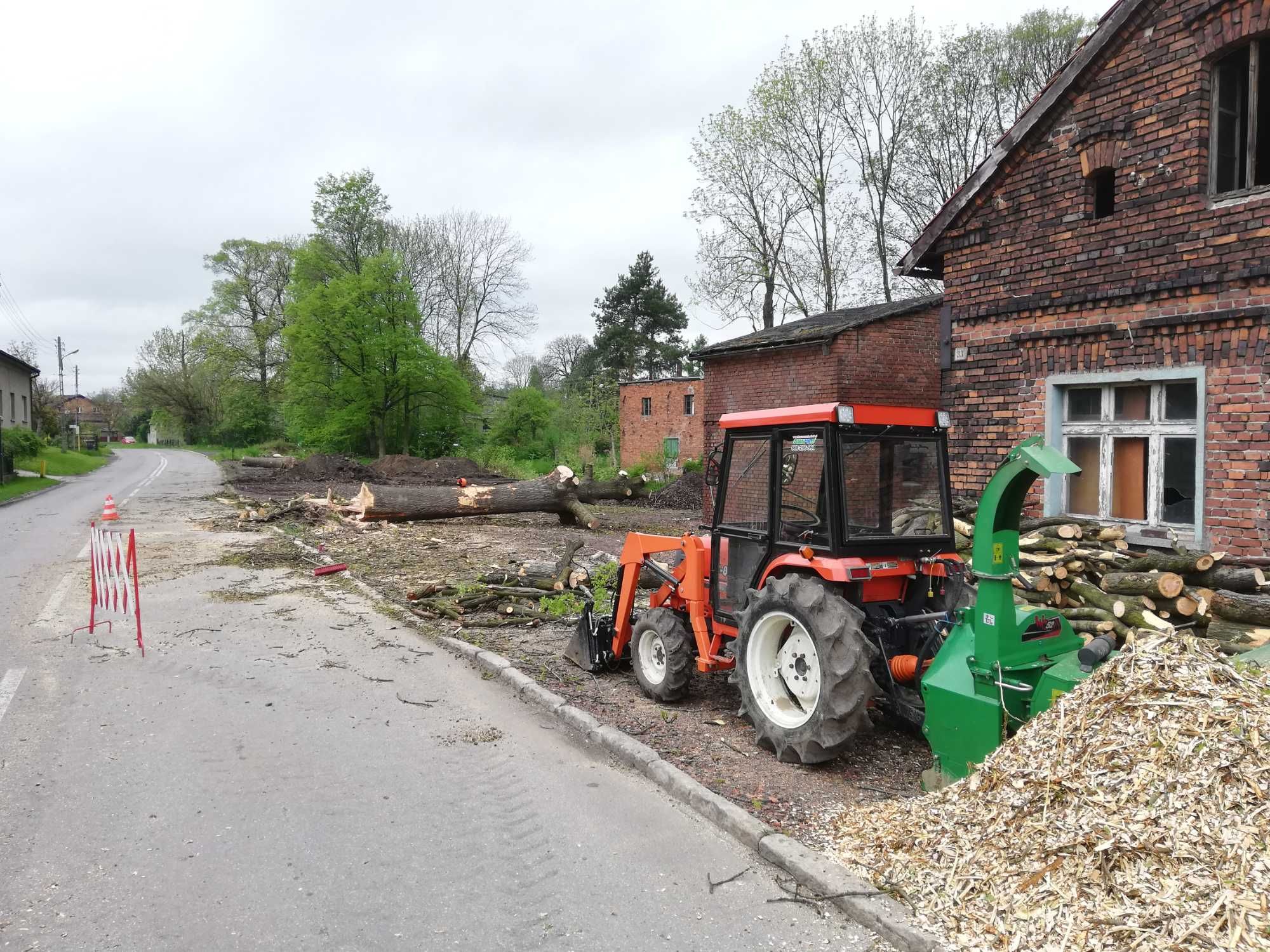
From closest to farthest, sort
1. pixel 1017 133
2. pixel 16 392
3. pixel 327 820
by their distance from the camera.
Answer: pixel 327 820 < pixel 1017 133 < pixel 16 392

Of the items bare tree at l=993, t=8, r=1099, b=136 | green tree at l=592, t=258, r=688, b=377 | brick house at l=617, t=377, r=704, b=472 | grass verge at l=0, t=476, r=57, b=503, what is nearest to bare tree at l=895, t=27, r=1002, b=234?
bare tree at l=993, t=8, r=1099, b=136

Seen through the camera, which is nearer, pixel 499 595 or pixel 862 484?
pixel 862 484

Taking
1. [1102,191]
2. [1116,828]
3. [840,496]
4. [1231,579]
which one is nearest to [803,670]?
[840,496]

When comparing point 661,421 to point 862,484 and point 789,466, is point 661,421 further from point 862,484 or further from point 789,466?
point 862,484

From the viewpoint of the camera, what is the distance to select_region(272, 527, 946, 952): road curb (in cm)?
342

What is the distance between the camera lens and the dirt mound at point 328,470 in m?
34.6

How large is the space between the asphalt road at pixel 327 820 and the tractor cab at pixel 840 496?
171cm

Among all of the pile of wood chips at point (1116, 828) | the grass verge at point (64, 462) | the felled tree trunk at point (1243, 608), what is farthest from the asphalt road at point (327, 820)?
the grass verge at point (64, 462)

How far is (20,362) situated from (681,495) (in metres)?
40.0

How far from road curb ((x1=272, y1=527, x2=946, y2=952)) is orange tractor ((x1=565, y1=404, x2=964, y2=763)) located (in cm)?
68

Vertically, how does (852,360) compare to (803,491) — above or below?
above

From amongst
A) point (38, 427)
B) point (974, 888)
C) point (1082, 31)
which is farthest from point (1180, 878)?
point (38, 427)

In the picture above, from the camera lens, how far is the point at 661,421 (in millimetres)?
41406

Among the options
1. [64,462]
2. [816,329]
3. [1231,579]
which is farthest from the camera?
[64,462]
